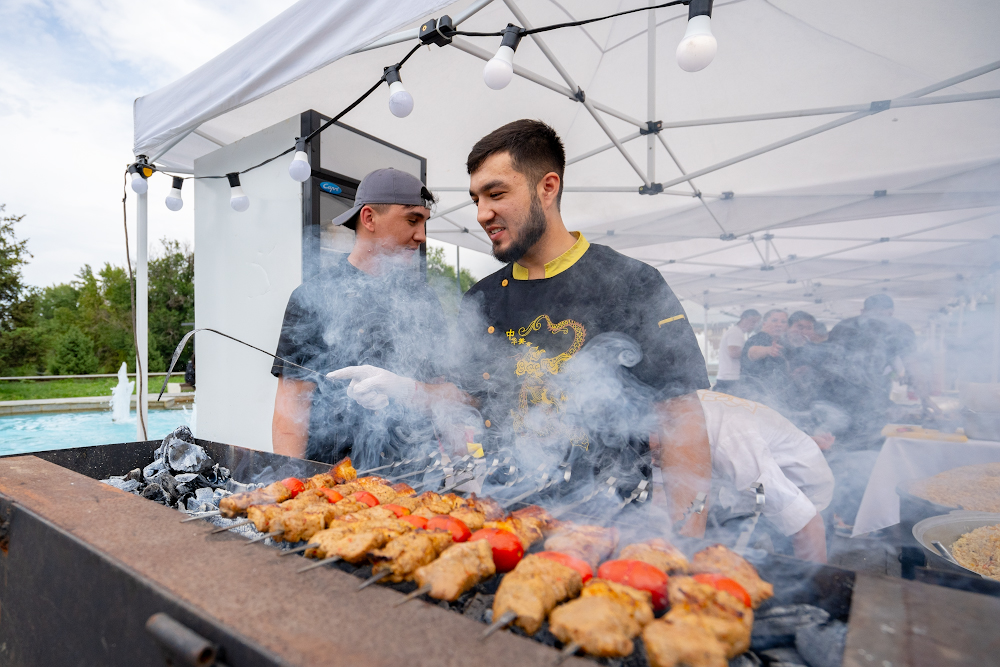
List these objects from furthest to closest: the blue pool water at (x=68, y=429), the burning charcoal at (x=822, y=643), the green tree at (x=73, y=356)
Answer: the green tree at (x=73, y=356) < the blue pool water at (x=68, y=429) < the burning charcoal at (x=822, y=643)

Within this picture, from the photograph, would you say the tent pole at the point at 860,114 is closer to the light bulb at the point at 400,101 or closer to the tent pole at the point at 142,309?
the light bulb at the point at 400,101

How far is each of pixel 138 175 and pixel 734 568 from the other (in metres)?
5.65

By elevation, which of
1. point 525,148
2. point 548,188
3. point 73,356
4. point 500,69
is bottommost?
point 73,356

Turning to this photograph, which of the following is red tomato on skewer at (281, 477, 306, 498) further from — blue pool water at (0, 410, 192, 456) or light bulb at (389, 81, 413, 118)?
blue pool water at (0, 410, 192, 456)

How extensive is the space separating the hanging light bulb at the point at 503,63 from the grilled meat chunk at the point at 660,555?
2.35 meters

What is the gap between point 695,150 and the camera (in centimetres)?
572

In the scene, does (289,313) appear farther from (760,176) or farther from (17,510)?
(760,176)

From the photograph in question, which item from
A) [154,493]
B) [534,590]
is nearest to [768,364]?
[534,590]

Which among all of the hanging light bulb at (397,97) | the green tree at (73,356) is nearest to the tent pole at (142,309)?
the hanging light bulb at (397,97)

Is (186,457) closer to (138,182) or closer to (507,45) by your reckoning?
(507,45)

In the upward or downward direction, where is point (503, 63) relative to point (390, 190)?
upward

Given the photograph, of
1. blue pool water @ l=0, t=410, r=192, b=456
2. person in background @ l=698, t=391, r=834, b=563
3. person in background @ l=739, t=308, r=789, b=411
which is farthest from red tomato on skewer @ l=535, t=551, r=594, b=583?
blue pool water @ l=0, t=410, r=192, b=456

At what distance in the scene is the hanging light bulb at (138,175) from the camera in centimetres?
438

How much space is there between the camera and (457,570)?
1.31 m
